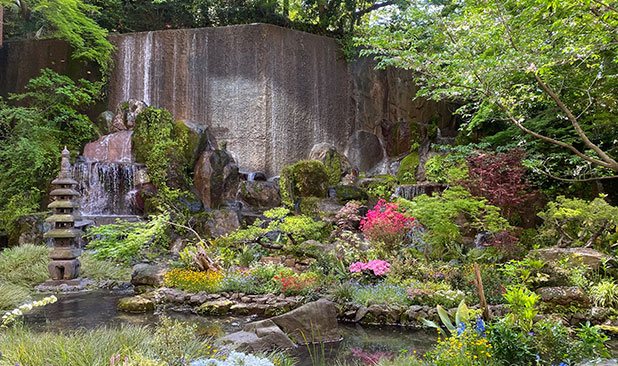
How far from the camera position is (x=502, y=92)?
8.45 m

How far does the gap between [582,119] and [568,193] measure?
6.61ft

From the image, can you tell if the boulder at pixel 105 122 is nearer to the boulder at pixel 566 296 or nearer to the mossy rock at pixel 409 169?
the mossy rock at pixel 409 169

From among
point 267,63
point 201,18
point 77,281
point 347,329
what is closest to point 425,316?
point 347,329

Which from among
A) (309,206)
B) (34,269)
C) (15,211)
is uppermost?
(309,206)

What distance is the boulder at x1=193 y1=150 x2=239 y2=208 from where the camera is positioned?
14.4 m

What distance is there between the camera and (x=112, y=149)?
49.0 feet

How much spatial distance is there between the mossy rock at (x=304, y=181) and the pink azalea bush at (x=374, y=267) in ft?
22.4

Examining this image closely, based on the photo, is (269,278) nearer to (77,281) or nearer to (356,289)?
(356,289)

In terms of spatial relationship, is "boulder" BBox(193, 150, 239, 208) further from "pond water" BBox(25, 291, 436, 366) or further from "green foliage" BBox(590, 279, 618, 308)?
"green foliage" BBox(590, 279, 618, 308)

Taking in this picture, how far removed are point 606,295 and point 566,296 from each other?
1.87ft

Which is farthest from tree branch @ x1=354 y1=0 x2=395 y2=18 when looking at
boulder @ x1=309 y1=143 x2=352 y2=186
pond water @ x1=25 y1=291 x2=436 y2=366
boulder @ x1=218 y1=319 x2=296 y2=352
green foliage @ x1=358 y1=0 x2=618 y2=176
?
boulder @ x1=218 y1=319 x2=296 y2=352

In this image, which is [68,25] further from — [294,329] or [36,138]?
[294,329]

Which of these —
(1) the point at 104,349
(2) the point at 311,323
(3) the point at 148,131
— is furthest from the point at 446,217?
(3) the point at 148,131

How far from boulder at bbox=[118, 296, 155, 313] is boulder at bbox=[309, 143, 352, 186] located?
9381 millimetres
